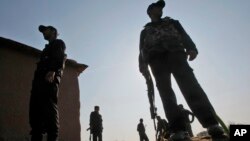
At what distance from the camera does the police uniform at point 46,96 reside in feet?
14.3

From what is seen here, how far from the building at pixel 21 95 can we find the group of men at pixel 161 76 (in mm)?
6315

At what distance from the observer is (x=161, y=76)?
3.95 m

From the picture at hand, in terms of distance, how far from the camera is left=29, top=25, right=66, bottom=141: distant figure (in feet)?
14.3

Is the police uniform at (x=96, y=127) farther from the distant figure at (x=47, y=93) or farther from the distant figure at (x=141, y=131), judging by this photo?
the distant figure at (x=47, y=93)

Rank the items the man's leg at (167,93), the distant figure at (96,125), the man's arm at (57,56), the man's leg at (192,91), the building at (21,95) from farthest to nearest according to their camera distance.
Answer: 1. the distant figure at (96,125)
2. the building at (21,95)
3. the man's arm at (57,56)
4. the man's leg at (167,93)
5. the man's leg at (192,91)

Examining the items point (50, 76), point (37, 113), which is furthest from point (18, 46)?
point (37, 113)

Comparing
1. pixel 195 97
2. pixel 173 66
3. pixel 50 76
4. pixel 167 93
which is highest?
pixel 50 76

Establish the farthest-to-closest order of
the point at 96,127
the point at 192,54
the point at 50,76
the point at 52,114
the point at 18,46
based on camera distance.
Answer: the point at 96,127 < the point at 18,46 < the point at 50,76 < the point at 52,114 < the point at 192,54

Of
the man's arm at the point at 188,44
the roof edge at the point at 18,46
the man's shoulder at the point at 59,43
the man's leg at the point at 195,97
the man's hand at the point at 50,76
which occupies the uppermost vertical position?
the roof edge at the point at 18,46

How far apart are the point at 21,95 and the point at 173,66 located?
28.3ft

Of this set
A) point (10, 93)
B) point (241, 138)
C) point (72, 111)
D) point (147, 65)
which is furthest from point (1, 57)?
point (241, 138)

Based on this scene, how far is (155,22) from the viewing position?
14.5 feet

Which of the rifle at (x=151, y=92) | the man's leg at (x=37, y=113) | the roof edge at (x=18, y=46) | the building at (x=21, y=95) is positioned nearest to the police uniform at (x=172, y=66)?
the rifle at (x=151, y=92)

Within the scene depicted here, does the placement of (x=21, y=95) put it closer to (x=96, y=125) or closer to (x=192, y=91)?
(x=96, y=125)
